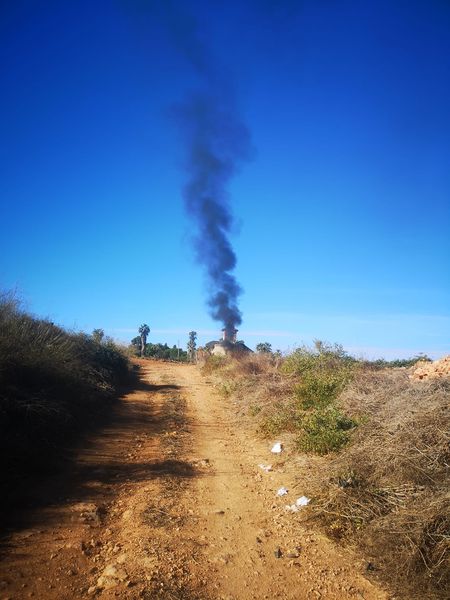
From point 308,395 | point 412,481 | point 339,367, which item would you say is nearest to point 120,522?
Answer: point 412,481

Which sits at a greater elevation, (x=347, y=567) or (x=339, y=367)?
(x=339, y=367)

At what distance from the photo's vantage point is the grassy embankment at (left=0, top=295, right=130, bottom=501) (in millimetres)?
6008

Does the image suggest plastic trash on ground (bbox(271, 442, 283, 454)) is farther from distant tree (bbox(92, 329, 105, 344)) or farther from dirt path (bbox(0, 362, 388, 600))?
distant tree (bbox(92, 329, 105, 344))

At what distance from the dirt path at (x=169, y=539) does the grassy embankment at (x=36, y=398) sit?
23.9 inches

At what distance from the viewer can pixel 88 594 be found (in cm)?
347

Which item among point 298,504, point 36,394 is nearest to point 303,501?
point 298,504

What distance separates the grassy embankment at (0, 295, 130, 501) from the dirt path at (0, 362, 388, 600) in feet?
1.99

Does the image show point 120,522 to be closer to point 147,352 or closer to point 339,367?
point 339,367

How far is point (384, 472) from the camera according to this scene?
5.06 metres

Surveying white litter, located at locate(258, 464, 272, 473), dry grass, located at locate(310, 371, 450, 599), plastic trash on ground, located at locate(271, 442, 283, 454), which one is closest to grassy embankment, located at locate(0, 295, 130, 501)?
white litter, located at locate(258, 464, 272, 473)

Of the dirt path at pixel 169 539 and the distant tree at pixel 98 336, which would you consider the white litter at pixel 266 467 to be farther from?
the distant tree at pixel 98 336

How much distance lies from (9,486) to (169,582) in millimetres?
2839

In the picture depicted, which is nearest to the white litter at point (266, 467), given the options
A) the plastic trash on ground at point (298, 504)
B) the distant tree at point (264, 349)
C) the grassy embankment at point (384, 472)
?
the grassy embankment at point (384, 472)

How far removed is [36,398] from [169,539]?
12.5 ft
